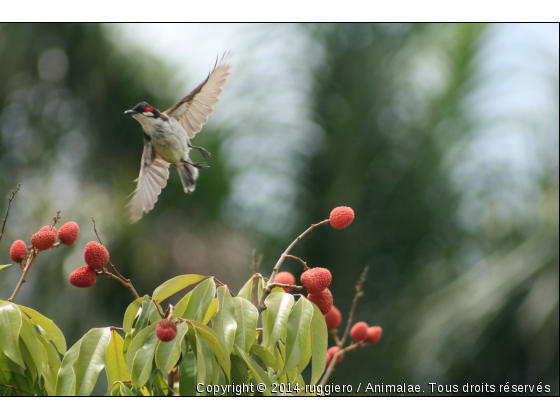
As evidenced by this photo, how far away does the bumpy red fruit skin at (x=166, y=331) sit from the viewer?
1.47 metres

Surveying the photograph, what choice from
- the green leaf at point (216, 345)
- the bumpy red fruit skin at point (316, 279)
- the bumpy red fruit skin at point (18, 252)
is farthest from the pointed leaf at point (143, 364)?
the bumpy red fruit skin at point (18, 252)

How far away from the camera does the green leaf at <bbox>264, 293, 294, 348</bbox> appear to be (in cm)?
157

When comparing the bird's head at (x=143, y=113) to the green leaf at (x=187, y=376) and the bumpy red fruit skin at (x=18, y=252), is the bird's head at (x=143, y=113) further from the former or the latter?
the green leaf at (x=187, y=376)

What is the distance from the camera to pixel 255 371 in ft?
5.22

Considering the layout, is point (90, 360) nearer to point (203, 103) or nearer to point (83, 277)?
point (83, 277)

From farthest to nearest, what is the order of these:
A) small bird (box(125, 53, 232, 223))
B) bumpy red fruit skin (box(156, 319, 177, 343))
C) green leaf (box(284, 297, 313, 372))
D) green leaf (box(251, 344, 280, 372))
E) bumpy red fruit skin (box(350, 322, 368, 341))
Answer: bumpy red fruit skin (box(350, 322, 368, 341)) → small bird (box(125, 53, 232, 223)) → green leaf (box(251, 344, 280, 372)) → green leaf (box(284, 297, 313, 372)) → bumpy red fruit skin (box(156, 319, 177, 343))

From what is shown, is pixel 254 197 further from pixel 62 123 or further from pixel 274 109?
pixel 62 123

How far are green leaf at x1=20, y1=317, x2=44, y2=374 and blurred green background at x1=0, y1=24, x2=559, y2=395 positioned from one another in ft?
20.0

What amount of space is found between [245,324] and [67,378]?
50cm

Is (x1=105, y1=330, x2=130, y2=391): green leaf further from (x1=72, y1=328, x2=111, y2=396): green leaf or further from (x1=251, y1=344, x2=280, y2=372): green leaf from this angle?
(x1=251, y1=344, x2=280, y2=372): green leaf

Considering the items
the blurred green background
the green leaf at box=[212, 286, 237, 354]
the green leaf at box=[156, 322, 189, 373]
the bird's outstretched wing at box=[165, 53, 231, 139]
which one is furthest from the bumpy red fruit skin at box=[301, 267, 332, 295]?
the blurred green background

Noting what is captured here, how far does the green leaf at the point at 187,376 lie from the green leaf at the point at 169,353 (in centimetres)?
9

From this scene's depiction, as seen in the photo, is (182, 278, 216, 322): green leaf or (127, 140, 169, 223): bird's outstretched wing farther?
(127, 140, 169, 223): bird's outstretched wing

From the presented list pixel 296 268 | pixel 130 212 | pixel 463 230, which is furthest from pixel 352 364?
pixel 130 212
